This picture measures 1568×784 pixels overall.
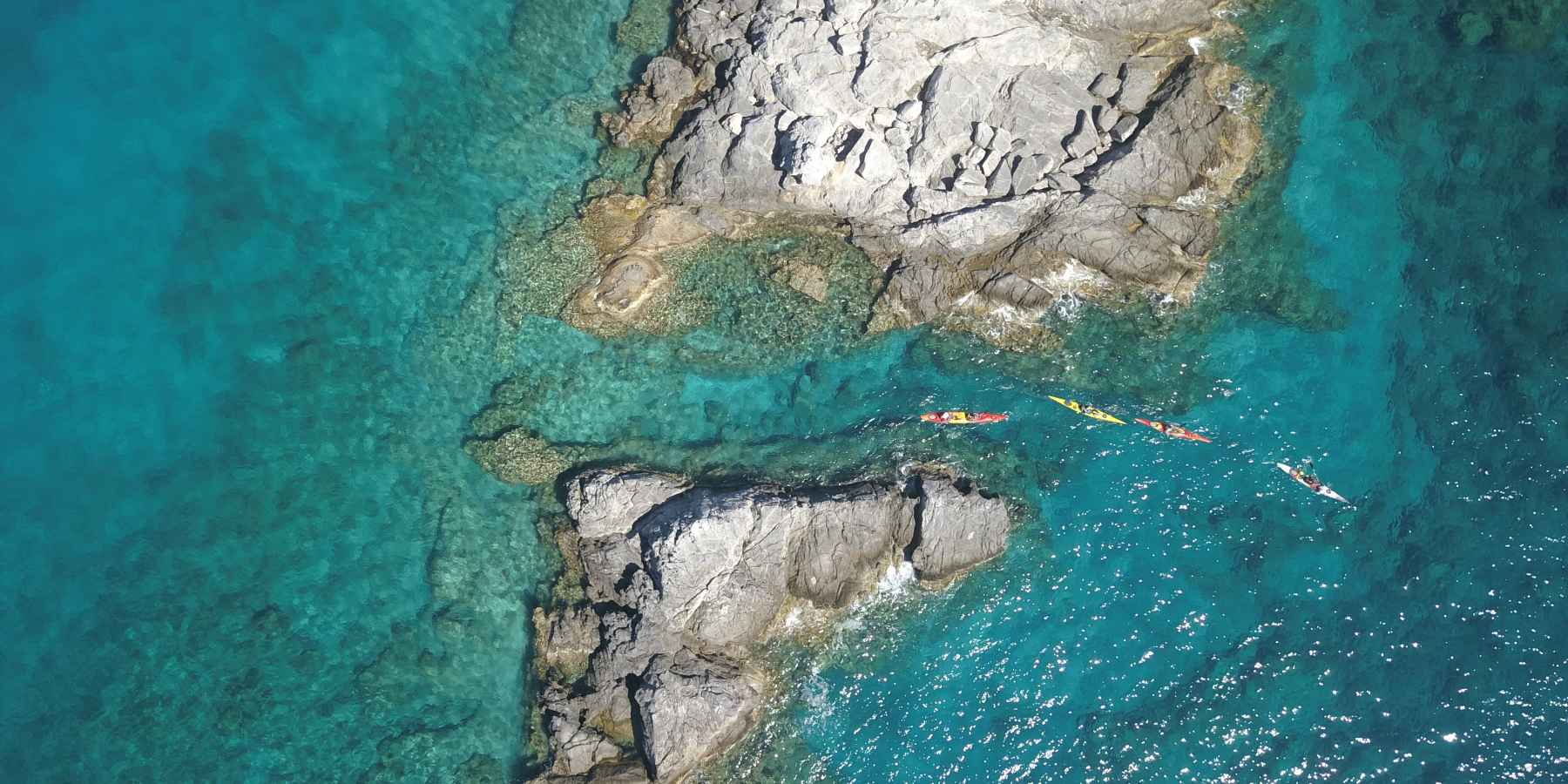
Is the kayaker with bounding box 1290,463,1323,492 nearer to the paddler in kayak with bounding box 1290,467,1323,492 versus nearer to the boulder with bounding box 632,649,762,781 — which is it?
the paddler in kayak with bounding box 1290,467,1323,492

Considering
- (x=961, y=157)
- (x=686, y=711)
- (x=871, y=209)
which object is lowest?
(x=686, y=711)

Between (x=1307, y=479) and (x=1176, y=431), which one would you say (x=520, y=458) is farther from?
(x=1307, y=479)

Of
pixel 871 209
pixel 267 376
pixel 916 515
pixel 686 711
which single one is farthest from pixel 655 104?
pixel 686 711

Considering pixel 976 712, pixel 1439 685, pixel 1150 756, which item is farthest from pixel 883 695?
pixel 1439 685

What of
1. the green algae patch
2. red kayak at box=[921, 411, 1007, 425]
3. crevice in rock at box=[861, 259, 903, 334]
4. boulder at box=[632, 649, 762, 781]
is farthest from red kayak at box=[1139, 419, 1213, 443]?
the green algae patch

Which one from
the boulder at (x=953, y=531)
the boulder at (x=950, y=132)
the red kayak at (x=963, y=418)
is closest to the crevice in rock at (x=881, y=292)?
the boulder at (x=950, y=132)

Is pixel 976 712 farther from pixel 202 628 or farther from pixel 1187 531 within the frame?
pixel 202 628

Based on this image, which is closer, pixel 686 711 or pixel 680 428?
pixel 686 711
